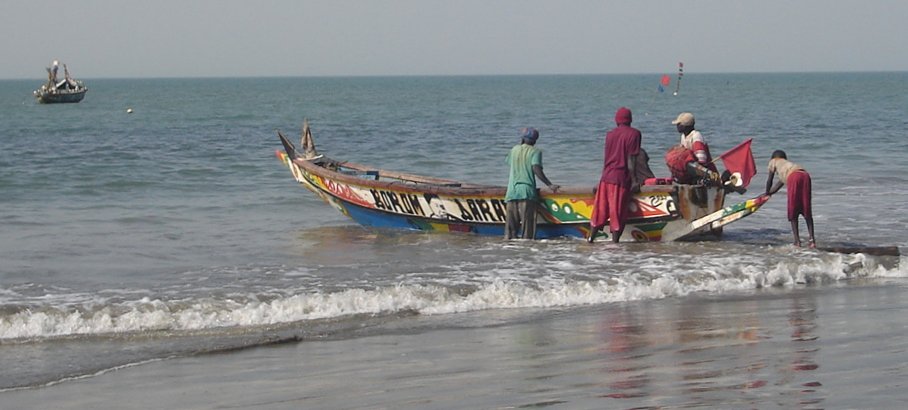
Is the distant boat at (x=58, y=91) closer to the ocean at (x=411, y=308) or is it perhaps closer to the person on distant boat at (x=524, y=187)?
the ocean at (x=411, y=308)

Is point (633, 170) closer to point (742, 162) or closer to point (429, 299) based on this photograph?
point (742, 162)

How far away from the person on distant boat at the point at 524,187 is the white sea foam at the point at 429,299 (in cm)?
116

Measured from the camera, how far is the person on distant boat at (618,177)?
11.9 m

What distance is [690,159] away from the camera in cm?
1195

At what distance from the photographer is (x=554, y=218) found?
12.8 meters

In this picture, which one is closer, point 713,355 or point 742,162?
point 713,355

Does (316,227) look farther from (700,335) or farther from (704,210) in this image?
(700,335)

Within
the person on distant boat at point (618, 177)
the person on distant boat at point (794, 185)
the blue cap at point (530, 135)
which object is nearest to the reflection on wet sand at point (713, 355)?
the person on distant boat at point (794, 185)

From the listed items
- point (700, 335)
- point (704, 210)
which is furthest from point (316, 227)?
point (700, 335)

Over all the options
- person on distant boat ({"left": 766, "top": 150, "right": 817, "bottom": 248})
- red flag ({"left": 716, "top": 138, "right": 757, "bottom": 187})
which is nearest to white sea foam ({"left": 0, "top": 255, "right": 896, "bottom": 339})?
person on distant boat ({"left": 766, "top": 150, "right": 817, "bottom": 248})

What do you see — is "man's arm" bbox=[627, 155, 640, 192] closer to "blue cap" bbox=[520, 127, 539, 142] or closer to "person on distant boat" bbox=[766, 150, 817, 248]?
"blue cap" bbox=[520, 127, 539, 142]

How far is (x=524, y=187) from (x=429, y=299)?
2.85m

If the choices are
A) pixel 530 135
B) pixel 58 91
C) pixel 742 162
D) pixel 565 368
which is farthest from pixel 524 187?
pixel 58 91

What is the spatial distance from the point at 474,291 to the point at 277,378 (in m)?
3.42
